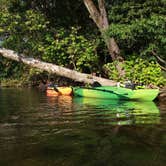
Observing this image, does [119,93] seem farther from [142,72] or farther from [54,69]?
[54,69]

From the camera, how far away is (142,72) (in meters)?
20.8

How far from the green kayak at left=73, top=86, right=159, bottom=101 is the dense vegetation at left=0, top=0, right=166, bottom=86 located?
2.23m

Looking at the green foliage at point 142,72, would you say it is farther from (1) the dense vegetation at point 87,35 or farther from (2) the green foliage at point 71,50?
(2) the green foliage at point 71,50

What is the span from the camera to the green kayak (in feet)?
57.9

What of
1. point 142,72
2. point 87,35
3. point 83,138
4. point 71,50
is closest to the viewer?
point 83,138

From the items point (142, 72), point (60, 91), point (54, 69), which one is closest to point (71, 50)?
point (54, 69)

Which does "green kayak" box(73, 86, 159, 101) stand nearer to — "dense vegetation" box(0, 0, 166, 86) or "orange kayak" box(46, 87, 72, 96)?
"orange kayak" box(46, 87, 72, 96)

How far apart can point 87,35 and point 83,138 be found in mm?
17371

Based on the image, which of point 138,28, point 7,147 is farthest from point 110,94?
point 7,147

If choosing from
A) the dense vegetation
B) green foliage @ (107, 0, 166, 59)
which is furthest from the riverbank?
green foliage @ (107, 0, 166, 59)

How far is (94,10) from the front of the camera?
22625 millimetres

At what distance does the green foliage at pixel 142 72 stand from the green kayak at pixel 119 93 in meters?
2.21

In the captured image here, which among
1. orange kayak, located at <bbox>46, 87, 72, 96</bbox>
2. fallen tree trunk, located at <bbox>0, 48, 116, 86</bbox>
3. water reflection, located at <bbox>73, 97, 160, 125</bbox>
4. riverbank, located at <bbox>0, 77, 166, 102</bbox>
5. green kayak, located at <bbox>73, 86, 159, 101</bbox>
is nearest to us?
water reflection, located at <bbox>73, 97, 160, 125</bbox>

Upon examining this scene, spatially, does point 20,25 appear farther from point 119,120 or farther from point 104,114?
point 119,120
